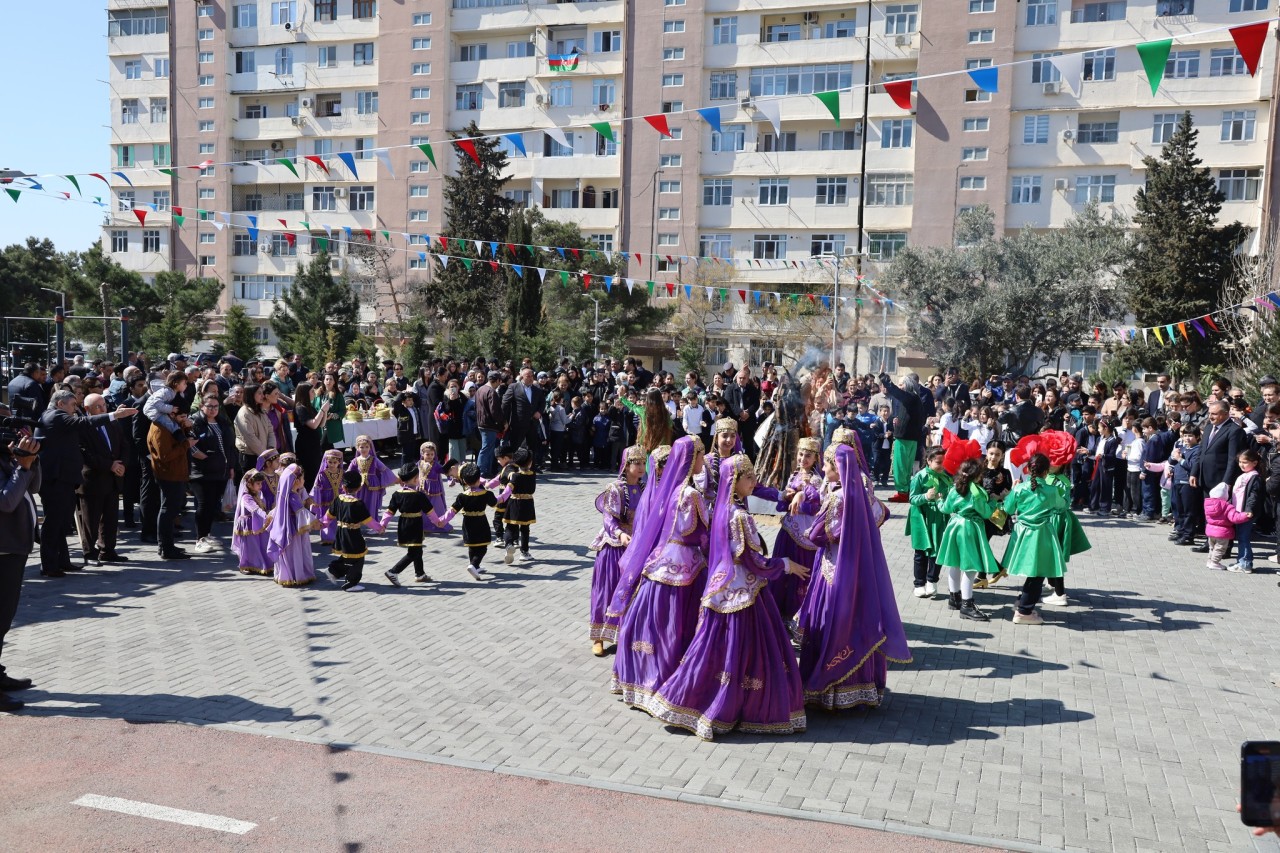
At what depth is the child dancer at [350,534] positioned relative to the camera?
1032cm

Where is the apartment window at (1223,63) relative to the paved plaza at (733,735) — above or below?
above

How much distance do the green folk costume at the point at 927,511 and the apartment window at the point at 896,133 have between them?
1505 inches

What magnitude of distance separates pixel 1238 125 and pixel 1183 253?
8908 mm

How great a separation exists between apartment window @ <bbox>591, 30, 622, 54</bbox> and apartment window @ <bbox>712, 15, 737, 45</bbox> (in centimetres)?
483

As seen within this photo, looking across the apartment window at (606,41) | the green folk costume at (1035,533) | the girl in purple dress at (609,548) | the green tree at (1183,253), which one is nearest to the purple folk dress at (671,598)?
the girl in purple dress at (609,548)

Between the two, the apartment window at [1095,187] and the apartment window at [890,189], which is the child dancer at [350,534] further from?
the apartment window at [1095,187]

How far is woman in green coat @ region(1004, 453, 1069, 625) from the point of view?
9.52 m

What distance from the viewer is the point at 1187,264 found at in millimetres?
36156

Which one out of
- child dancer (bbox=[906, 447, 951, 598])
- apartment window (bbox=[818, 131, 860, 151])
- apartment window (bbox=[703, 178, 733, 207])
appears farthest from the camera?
apartment window (bbox=[703, 178, 733, 207])

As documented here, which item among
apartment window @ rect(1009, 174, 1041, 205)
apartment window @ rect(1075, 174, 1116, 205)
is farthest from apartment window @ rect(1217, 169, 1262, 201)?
apartment window @ rect(1009, 174, 1041, 205)

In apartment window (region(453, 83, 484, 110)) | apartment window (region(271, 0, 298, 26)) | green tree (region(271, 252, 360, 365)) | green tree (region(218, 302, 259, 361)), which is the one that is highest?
apartment window (region(271, 0, 298, 26))

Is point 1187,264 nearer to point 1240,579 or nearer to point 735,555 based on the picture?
point 1240,579

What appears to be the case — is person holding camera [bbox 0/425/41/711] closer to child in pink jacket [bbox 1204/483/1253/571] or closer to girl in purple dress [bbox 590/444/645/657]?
girl in purple dress [bbox 590/444/645/657]

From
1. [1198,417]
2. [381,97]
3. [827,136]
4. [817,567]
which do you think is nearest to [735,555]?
[817,567]
